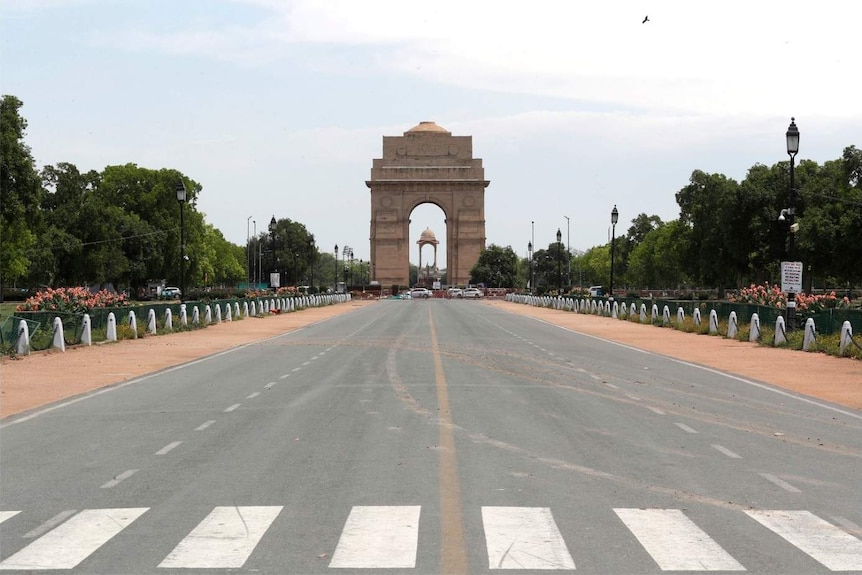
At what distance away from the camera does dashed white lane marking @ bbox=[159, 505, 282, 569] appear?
21.7 feet

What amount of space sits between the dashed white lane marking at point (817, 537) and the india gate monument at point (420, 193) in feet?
463

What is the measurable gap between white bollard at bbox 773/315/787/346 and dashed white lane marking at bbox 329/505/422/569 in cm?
2368

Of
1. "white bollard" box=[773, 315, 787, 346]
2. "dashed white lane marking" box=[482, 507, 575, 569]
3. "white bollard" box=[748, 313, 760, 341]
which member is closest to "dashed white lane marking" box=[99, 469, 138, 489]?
"dashed white lane marking" box=[482, 507, 575, 569]

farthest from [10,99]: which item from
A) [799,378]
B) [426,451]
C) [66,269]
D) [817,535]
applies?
[817,535]

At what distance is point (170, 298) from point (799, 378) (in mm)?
97730

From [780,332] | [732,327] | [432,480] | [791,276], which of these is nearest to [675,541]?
[432,480]

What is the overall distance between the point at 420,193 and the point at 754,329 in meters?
119

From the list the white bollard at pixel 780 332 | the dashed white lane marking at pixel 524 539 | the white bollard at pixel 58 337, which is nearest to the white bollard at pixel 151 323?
the white bollard at pixel 58 337

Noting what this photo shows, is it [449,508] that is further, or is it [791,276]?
[791,276]

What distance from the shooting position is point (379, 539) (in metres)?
7.16

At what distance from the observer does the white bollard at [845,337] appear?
25453 millimetres

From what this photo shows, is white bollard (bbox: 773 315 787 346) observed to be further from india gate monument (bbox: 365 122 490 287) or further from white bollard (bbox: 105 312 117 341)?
india gate monument (bbox: 365 122 490 287)

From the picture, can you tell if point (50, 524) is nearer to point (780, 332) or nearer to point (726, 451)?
point (726, 451)

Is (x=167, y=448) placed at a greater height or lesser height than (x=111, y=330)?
lesser
